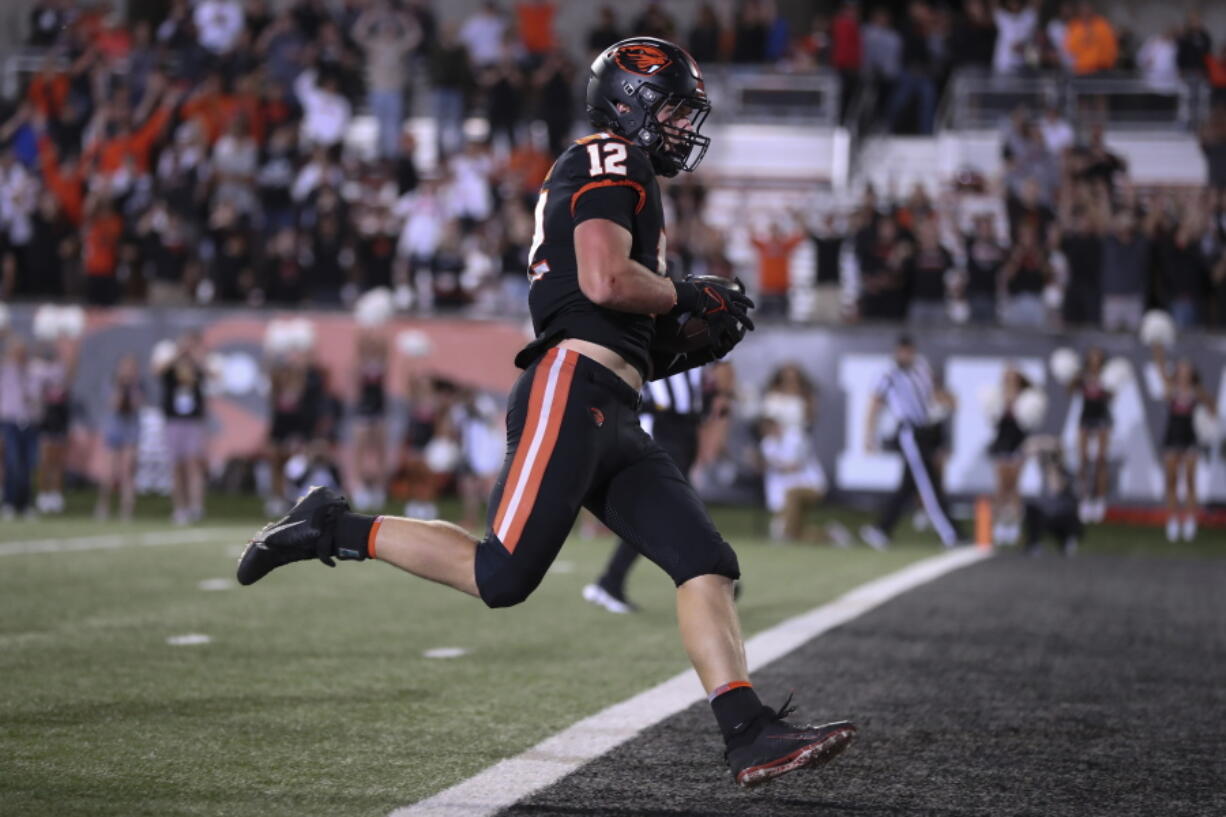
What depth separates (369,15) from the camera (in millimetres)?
22375

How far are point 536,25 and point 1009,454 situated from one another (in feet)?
33.6

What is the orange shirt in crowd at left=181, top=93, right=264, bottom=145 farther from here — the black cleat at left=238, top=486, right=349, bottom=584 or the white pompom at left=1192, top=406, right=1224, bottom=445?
the black cleat at left=238, top=486, right=349, bottom=584

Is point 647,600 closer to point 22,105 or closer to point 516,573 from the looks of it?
point 516,573

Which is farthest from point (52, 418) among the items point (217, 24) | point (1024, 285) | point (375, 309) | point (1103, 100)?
point (1103, 100)

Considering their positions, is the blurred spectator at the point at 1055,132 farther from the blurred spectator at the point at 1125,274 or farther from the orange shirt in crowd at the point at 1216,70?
the blurred spectator at the point at 1125,274

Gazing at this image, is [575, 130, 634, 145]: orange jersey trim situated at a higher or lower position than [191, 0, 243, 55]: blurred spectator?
lower

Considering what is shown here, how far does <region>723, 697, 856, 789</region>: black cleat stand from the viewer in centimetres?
Result: 407

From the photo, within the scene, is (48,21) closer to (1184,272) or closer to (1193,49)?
(1193,49)

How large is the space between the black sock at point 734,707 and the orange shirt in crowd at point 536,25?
19.4 m

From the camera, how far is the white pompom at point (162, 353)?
626 inches

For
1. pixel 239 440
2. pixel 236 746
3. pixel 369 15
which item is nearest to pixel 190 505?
pixel 239 440

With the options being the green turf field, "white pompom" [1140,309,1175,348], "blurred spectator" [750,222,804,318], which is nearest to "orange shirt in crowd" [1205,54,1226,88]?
"white pompom" [1140,309,1175,348]

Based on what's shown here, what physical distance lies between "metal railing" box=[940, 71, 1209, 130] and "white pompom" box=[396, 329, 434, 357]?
7677mm

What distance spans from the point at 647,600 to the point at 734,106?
43.9ft
